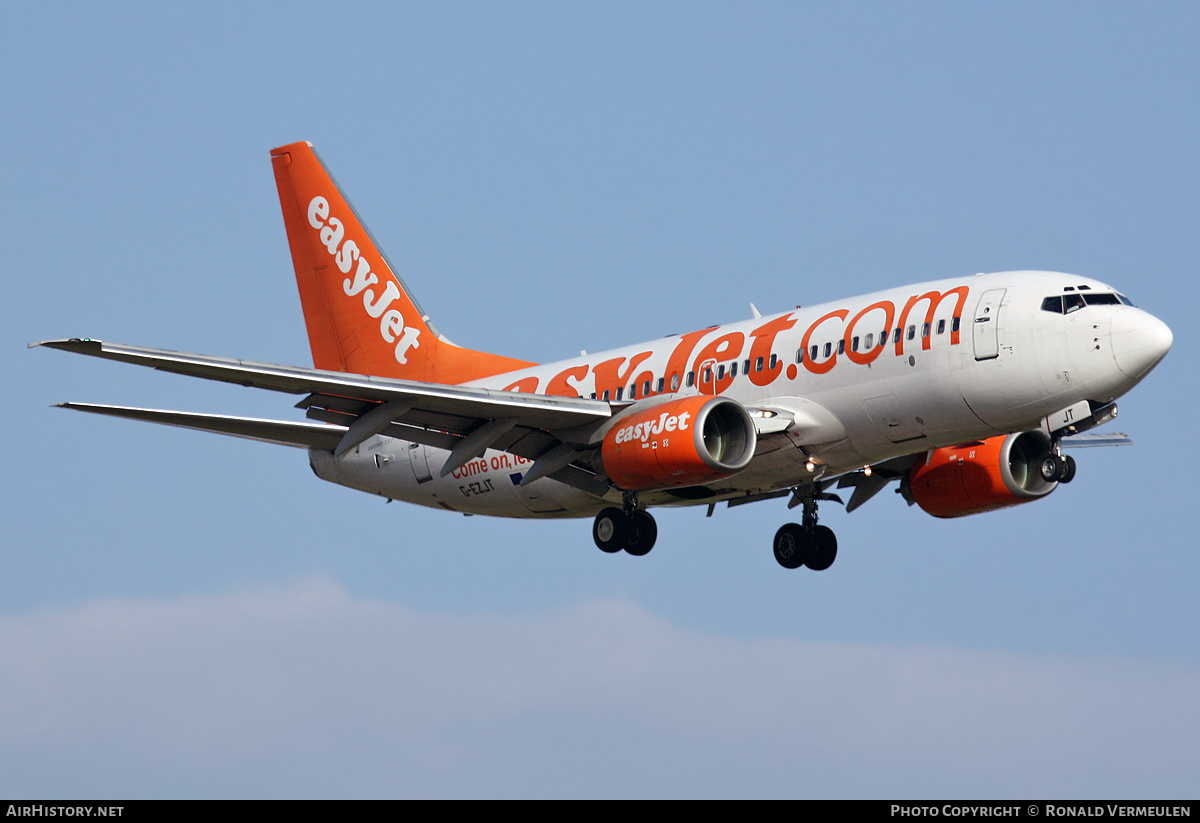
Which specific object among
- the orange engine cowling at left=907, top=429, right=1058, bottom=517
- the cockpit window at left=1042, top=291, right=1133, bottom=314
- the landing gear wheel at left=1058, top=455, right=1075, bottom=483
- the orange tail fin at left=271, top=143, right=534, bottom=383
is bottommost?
the landing gear wheel at left=1058, top=455, right=1075, bottom=483

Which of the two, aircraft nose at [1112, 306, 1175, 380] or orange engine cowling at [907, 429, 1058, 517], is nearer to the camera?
aircraft nose at [1112, 306, 1175, 380]

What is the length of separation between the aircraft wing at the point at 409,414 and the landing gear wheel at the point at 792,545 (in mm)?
5005

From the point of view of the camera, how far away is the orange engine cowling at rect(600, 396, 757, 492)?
32.3m

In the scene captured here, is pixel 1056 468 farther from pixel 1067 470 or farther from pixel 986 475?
pixel 986 475

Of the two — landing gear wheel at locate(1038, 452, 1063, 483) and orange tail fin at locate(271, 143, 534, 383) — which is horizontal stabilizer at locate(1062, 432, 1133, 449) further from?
orange tail fin at locate(271, 143, 534, 383)

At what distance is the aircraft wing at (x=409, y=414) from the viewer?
3098cm

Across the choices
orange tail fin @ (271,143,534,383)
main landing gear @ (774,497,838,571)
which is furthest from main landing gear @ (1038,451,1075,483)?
orange tail fin @ (271,143,534,383)

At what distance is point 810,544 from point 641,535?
456cm

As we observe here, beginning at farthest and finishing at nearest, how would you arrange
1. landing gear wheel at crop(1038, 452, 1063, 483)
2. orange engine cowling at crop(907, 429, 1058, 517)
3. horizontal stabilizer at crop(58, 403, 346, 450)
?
orange engine cowling at crop(907, 429, 1058, 517)
horizontal stabilizer at crop(58, 403, 346, 450)
landing gear wheel at crop(1038, 452, 1063, 483)

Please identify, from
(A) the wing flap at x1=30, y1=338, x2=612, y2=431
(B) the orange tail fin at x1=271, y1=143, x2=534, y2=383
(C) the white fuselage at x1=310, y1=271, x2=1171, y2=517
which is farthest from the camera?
(B) the orange tail fin at x1=271, y1=143, x2=534, y2=383

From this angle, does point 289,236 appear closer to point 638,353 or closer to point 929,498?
point 638,353

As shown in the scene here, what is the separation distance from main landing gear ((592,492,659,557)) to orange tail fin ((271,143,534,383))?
293 inches

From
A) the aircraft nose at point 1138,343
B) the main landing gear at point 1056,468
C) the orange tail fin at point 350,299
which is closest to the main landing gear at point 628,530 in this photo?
the orange tail fin at point 350,299

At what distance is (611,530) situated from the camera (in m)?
36.1
